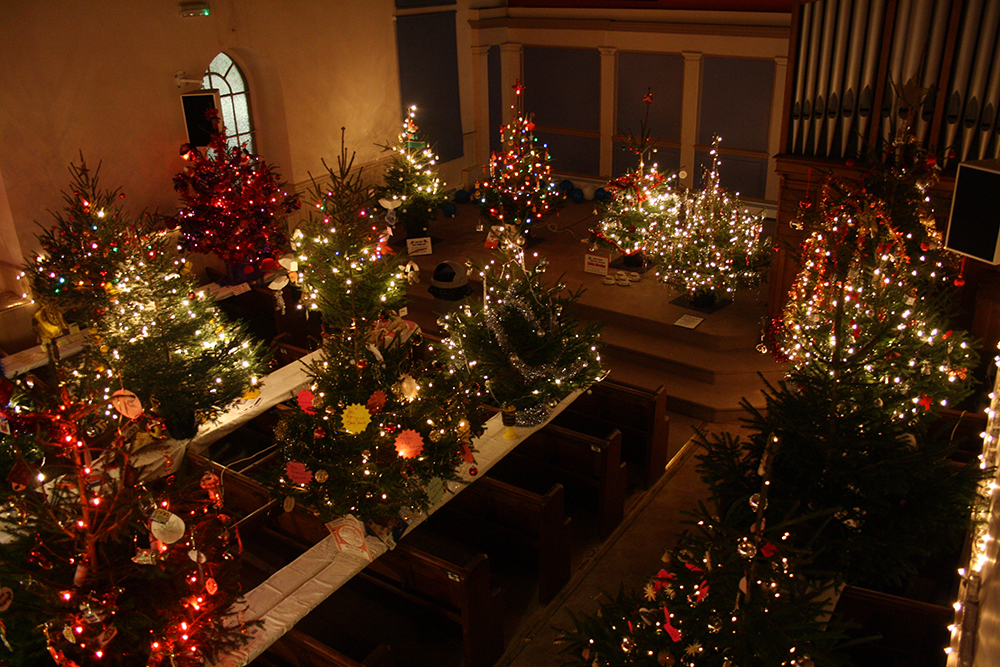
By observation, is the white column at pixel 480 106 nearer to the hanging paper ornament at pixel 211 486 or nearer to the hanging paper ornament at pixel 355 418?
the hanging paper ornament at pixel 355 418

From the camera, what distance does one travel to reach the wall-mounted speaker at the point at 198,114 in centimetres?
909

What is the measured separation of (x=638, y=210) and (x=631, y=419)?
3.26 meters

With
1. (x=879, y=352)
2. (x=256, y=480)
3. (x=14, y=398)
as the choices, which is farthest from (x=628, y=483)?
(x=14, y=398)

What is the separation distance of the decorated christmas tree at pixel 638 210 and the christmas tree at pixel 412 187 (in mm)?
2282

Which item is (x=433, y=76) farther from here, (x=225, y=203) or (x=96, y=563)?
(x=96, y=563)

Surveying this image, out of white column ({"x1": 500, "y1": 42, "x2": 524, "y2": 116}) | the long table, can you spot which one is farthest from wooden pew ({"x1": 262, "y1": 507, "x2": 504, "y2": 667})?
white column ({"x1": 500, "y1": 42, "x2": 524, "y2": 116})

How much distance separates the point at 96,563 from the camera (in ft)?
11.7

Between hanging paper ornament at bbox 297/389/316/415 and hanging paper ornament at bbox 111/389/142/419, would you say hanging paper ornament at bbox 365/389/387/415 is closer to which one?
hanging paper ornament at bbox 297/389/316/415

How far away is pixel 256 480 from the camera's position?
18.9ft

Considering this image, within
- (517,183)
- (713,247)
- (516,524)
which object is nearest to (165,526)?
(516,524)

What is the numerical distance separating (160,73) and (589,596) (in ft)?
23.5

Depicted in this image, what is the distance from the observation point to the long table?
4.42 meters

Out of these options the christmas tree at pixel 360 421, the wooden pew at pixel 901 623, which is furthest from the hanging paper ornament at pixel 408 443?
the wooden pew at pixel 901 623

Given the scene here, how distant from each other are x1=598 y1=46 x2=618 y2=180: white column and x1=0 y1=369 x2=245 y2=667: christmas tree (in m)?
9.40
